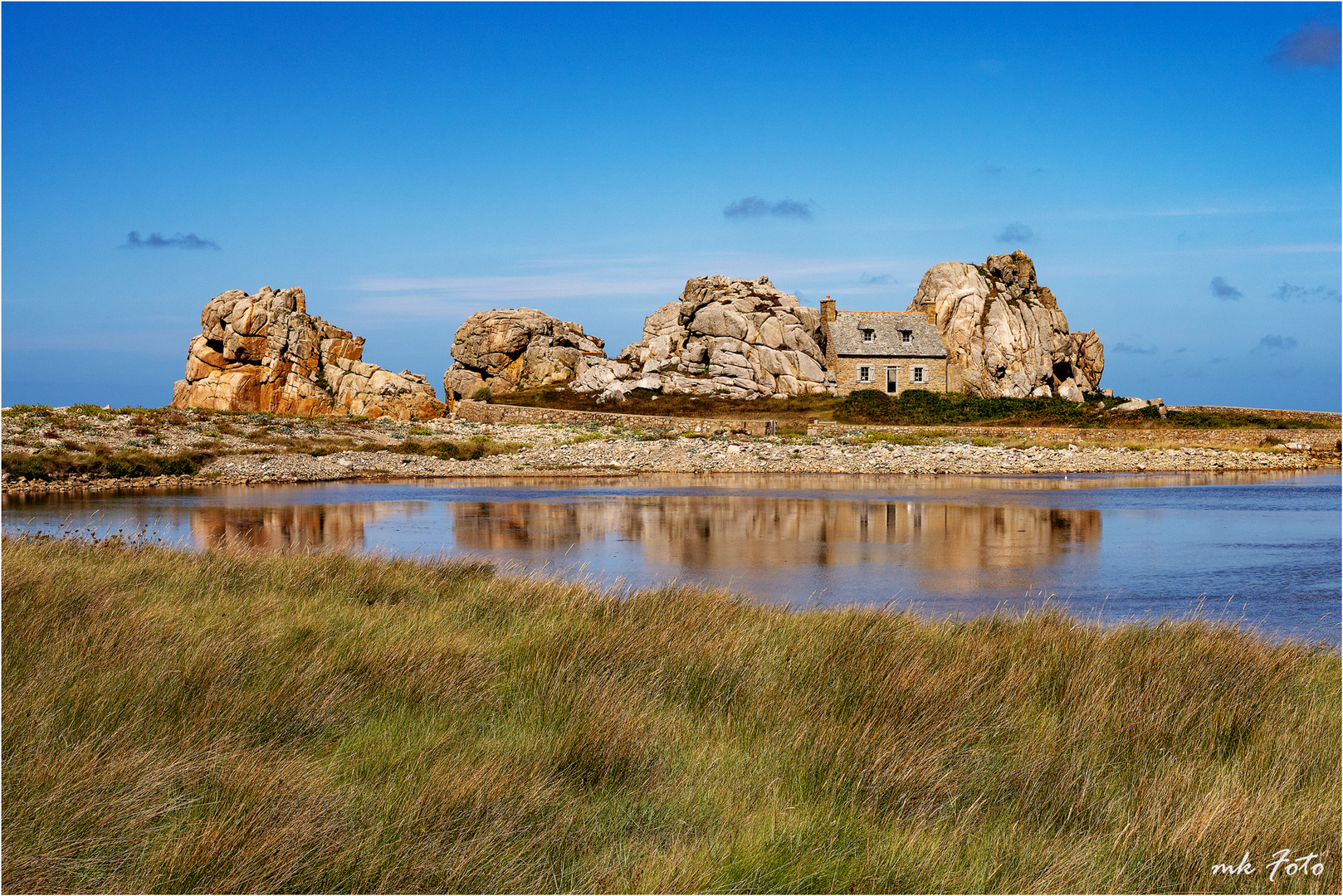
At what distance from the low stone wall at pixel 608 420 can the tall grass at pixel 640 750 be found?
147 feet

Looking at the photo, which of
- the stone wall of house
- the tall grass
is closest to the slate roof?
the stone wall of house

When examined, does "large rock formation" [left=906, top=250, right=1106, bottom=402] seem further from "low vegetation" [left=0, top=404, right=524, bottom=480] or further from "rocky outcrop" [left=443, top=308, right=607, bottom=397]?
"low vegetation" [left=0, top=404, right=524, bottom=480]

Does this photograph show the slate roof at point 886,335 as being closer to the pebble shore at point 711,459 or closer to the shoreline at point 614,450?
the shoreline at point 614,450

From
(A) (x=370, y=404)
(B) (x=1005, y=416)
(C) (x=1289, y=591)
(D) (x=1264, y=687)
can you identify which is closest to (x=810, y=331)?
(B) (x=1005, y=416)

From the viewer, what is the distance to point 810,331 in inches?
2805

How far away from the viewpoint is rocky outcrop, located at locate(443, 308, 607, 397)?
77.3 meters

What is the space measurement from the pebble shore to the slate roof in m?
20.7

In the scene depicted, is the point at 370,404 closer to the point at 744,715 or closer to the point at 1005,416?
the point at 1005,416

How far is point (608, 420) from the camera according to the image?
186 feet

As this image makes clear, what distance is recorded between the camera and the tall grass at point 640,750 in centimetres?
424

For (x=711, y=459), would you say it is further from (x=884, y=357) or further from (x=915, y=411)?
(x=884, y=357)

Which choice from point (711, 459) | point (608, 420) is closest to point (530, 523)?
point (711, 459)

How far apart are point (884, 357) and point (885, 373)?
3.72ft
